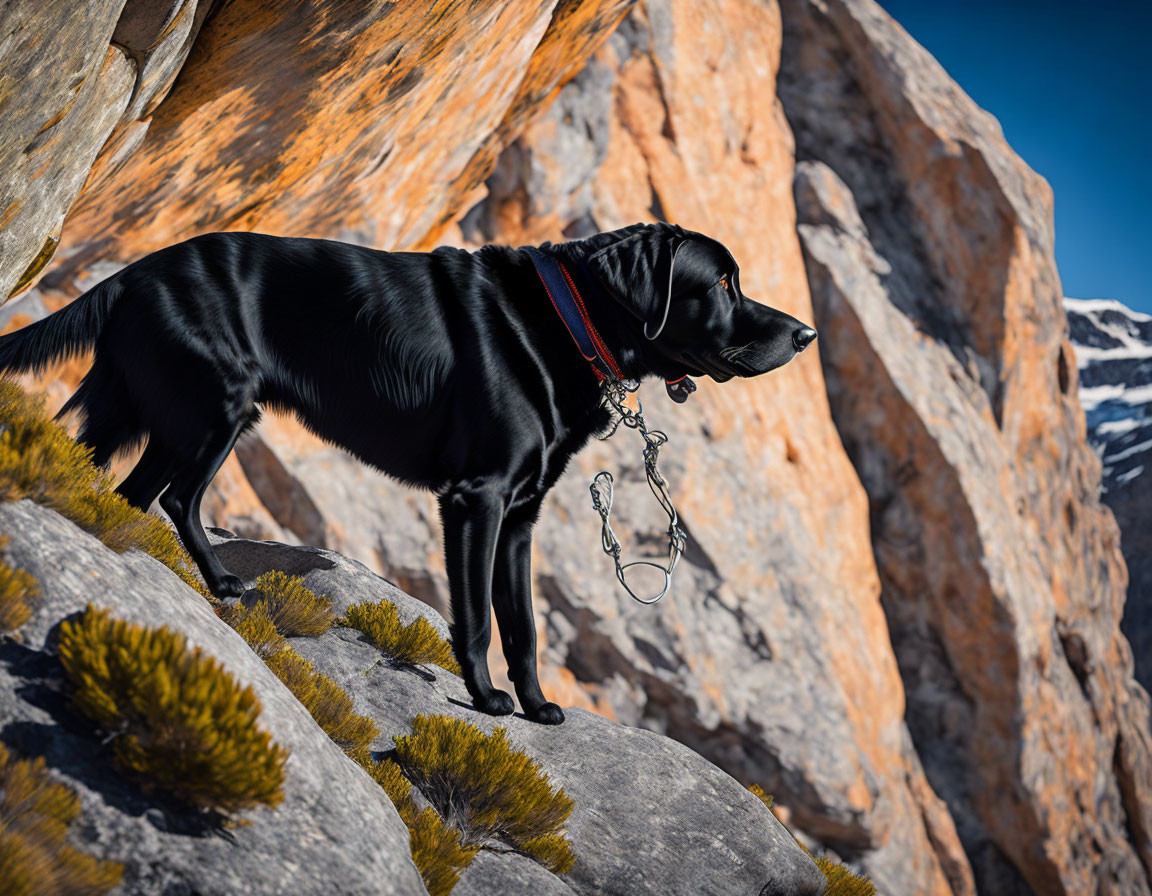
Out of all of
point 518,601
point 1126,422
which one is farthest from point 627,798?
point 1126,422

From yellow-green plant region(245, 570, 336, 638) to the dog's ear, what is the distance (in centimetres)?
195

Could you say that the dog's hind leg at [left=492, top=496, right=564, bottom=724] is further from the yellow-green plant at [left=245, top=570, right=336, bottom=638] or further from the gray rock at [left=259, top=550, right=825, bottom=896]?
the yellow-green plant at [left=245, top=570, right=336, bottom=638]

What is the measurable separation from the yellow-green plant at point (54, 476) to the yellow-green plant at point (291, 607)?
3.09 feet

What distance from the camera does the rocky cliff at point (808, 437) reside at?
8.12 meters

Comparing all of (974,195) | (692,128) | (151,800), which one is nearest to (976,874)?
(974,195)

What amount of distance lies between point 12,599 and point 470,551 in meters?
1.64

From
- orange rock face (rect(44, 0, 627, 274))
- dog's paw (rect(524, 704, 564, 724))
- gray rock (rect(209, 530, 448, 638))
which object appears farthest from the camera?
orange rock face (rect(44, 0, 627, 274))

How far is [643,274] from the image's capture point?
3697mm

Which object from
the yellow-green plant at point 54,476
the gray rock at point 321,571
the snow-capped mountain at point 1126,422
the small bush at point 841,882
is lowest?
the small bush at point 841,882

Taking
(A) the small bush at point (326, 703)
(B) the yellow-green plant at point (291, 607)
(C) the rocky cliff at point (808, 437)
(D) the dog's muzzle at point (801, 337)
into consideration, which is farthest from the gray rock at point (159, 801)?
(C) the rocky cliff at point (808, 437)

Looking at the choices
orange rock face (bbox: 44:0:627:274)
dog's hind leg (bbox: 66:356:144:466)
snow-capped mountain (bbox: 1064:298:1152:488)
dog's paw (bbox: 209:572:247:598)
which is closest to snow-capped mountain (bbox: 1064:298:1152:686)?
snow-capped mountain (bbox: 1064:298:1152:488)

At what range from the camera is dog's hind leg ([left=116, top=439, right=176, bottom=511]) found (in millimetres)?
3545

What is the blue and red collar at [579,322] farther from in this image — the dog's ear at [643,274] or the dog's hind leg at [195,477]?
the dog's hind leg at [195,477]

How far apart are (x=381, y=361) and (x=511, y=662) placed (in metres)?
1.45
